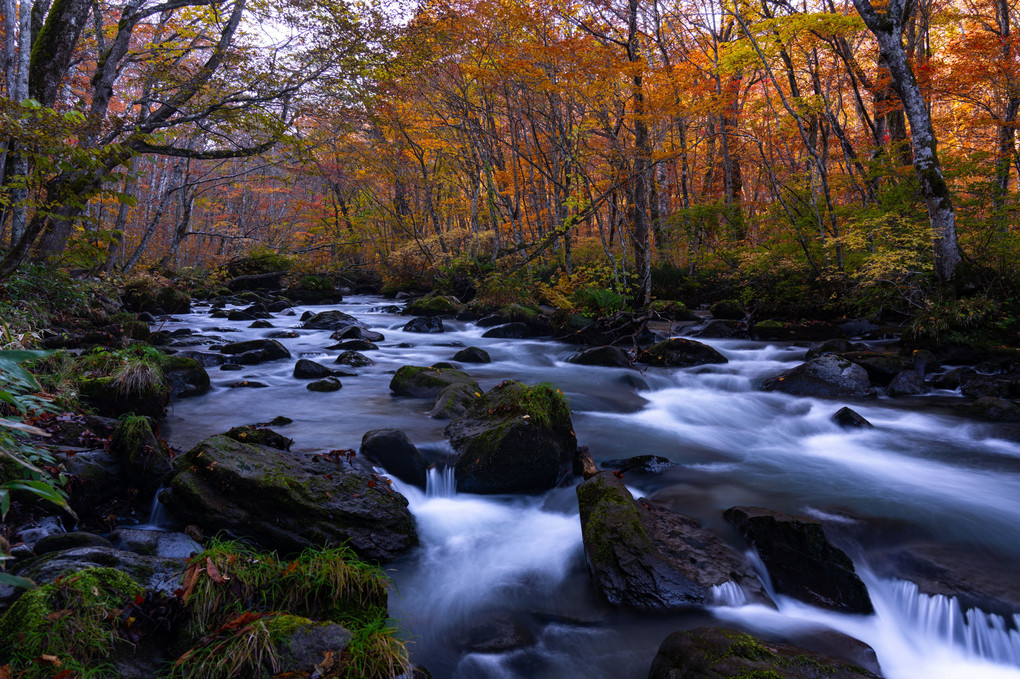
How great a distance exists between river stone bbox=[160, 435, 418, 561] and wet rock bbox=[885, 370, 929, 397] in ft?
26.9

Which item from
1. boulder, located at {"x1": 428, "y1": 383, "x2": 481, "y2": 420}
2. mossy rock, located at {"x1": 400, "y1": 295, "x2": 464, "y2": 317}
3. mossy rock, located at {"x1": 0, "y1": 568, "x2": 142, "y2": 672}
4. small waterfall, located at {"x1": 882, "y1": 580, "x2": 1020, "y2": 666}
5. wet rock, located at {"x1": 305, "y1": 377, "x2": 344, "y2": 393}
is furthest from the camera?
mossy rock, located at {"x1": 400, "y1": 295, "x2": 464, "y2": 317}

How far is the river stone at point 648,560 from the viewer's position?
3.67m

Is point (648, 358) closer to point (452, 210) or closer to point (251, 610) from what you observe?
point (251, 610)

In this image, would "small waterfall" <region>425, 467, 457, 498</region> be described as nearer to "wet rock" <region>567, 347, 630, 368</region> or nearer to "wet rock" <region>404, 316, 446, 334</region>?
"wet rock" <region>567, 347, 630, 368</region>

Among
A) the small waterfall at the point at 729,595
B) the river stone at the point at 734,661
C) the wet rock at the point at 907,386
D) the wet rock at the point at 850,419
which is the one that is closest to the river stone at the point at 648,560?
the small waterfall at the point at 729,595

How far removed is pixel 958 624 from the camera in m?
3.47

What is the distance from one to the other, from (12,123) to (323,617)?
539 cm

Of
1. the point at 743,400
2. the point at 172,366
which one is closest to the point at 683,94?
the point at 743,400

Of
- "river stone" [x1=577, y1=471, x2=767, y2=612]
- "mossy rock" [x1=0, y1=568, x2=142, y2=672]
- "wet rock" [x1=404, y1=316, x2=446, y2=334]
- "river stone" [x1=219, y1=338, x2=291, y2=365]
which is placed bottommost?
"river stone" [x1=577, y1=471, x2=767, y2=612]

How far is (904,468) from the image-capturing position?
611 cm

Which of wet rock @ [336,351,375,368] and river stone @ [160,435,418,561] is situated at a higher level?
wet rock @ [336,351,375,368]

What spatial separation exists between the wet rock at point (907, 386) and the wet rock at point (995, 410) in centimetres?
123

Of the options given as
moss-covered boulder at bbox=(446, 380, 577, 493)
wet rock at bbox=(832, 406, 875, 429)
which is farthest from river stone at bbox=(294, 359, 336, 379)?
wet rock at bbox=(832, 406, 875, 429)

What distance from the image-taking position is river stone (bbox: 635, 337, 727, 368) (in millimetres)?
10711
